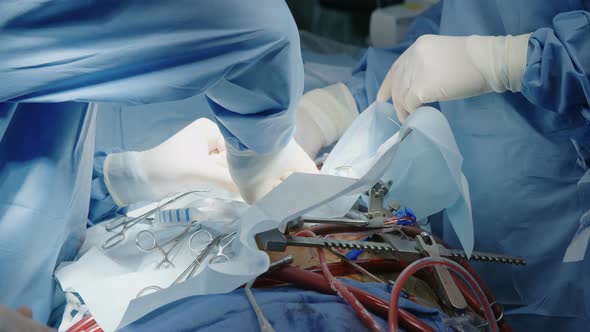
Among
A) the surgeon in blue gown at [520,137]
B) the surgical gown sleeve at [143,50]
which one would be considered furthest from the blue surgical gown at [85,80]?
the surgeon in blue gown at [520,137]

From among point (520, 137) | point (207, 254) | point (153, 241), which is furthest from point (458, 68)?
point (153, 241)

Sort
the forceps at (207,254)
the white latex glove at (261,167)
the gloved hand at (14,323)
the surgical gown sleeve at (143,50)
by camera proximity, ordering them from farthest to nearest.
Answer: the white latex glove at (261,167), the forceps at (207,254), the surgical gown sleeve at (143,50), the gloved hand at (14,323)

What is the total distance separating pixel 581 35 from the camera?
1.18m

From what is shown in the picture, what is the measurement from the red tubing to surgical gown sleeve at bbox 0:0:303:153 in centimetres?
40

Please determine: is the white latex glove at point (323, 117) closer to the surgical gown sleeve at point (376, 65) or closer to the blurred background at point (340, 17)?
the surgical gown sleeve at point (376, 65)

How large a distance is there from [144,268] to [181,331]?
0.32 meters

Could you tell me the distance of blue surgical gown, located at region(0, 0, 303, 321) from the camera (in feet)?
2.89

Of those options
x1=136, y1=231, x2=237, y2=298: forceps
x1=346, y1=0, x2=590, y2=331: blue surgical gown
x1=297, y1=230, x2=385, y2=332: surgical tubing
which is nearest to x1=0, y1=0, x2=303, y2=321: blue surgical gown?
x1=136, y1=231, x2=237, y2=298: forceps

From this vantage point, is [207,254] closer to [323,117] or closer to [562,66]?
[323,117]

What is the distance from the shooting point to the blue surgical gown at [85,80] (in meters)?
0.88

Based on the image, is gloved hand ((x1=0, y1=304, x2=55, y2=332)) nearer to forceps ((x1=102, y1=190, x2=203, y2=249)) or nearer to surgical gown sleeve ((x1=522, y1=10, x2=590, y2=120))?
forceps ((x1=102, y1=190, x2=203, y2=249))

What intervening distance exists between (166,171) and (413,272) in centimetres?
84

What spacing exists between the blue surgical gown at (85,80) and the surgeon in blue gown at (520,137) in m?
0.50

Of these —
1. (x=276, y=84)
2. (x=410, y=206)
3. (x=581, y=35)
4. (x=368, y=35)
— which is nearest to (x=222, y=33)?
(x=276, y=84)
